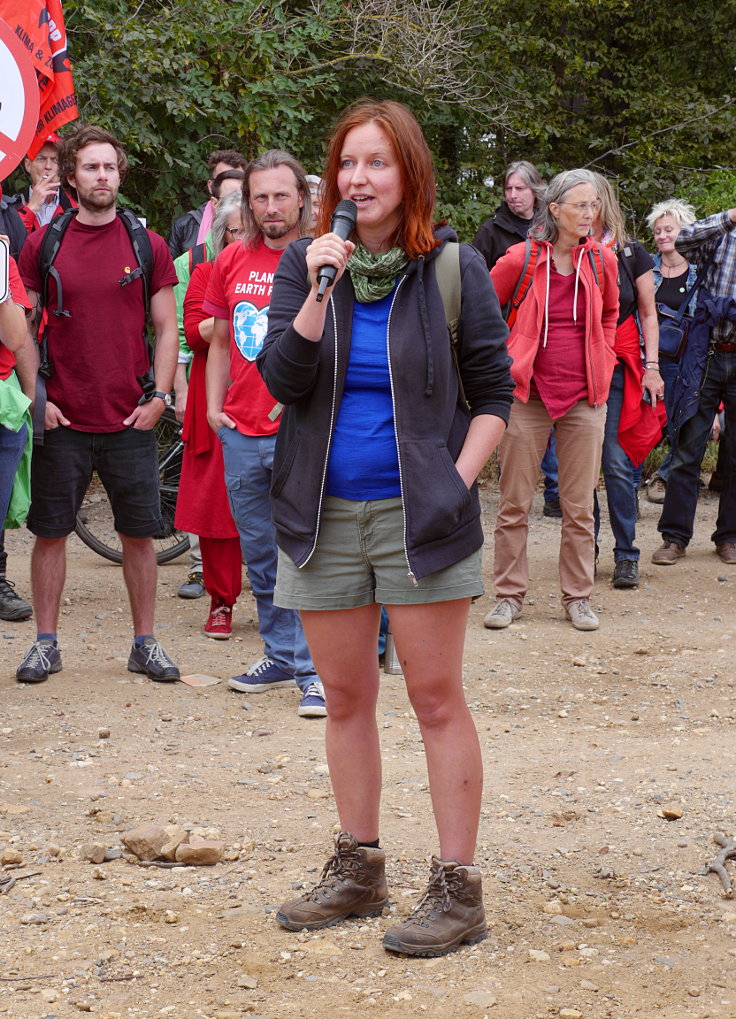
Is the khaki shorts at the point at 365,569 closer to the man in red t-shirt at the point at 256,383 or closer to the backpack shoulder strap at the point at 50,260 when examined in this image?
the man in red t-shirt at the point at 256,383

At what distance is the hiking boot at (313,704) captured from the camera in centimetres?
532

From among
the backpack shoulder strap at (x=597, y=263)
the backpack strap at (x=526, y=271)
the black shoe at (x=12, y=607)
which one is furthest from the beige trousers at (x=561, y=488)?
the black shoe at (x=12, y=607)

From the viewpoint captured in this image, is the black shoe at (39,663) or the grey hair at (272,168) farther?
the black shoe at (39,663)

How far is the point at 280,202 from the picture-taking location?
5258mm

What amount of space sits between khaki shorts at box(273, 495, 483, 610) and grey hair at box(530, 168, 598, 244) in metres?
3.84

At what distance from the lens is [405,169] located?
10.1 feet

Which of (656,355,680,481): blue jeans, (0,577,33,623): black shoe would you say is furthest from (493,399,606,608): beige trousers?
(0,577,33,623): black shoe

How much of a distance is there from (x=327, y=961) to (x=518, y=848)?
94cm

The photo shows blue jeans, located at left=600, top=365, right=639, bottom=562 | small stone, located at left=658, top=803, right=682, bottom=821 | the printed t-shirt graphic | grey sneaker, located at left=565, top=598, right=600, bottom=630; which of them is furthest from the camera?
blue jeans, located at left=600, top=365, right=639, bottom=562

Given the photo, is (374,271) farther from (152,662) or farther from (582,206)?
(582,206)

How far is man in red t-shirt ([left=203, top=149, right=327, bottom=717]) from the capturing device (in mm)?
5301

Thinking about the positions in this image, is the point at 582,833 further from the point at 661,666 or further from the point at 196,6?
the point at 196,6

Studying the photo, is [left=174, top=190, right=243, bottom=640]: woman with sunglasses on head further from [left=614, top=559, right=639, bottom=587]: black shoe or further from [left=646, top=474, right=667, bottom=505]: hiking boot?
[left=646, top=474, right=667, bottom=505]: hiking boot

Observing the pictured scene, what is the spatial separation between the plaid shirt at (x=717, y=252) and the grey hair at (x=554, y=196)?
5.52 feet
